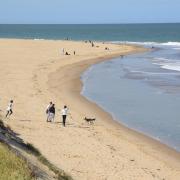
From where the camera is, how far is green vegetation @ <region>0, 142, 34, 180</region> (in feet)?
32.4

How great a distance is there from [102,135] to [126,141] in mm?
1230

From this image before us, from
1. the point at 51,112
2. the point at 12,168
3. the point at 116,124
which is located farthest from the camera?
the point at 116,124

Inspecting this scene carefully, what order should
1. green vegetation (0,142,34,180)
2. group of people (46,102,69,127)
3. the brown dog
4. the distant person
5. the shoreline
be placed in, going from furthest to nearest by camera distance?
1. the brown dog
2. the distant person
3. group of people (46,102,69,127)
4. the shoreline
5. green vegetation (0,142,34,180)

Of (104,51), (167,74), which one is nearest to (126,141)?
(167,74)

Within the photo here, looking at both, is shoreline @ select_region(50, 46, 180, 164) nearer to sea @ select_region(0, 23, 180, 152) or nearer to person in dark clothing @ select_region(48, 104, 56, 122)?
sea @ select_region(0, 23, 180, 152)

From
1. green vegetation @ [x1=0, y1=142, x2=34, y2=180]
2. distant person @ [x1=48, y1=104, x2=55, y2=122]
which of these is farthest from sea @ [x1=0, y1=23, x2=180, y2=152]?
green vegetation @ [x1=0, y1=142, x2=34, y2=180]

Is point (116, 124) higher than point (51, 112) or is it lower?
lower

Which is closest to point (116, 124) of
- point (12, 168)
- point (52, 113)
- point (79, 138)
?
point (52, 113)

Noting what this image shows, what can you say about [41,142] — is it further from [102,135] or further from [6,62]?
[6,62]

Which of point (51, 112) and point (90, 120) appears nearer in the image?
point (51, 112)

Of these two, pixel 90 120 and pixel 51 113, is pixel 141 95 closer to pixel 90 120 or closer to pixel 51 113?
pixel 90 120

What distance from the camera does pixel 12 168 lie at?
1037cm

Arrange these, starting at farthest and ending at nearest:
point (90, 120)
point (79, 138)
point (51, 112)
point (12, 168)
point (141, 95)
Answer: point (141, 95)
point (90, 120)
point (51, 112)
point (79, 138)
point (12, 168)

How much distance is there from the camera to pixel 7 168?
10.3m
